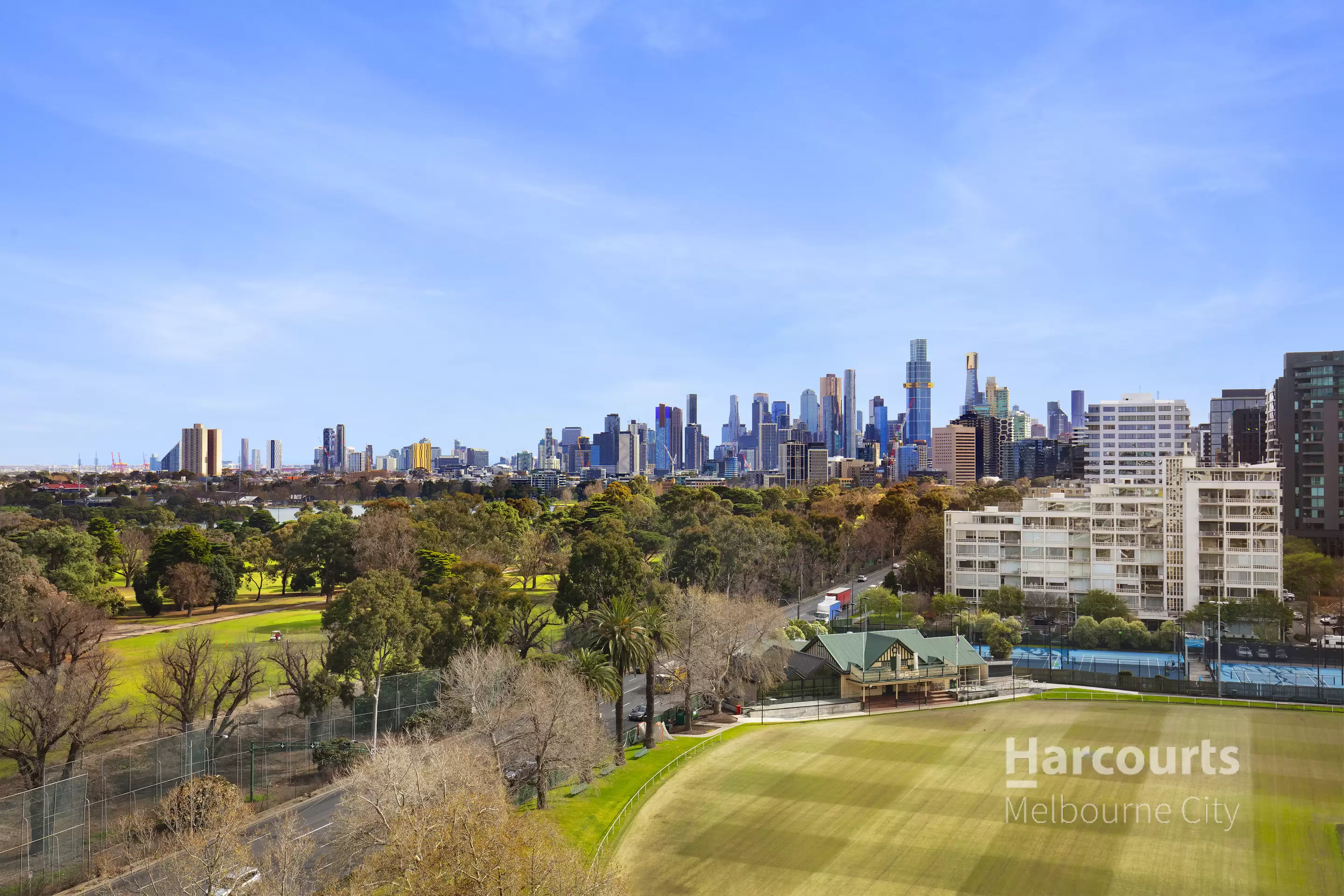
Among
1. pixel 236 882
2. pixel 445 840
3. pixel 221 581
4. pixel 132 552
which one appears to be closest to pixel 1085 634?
pixel 445 840

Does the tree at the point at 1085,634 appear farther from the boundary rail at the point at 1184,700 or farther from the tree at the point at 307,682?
the tree at the point at 307,682

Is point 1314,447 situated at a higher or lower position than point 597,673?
higher

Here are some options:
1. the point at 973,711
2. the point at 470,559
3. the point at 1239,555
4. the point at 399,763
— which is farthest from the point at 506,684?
the point at 1239,555

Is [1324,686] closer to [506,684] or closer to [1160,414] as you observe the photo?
[506,684]

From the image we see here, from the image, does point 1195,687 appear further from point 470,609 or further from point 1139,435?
point 1139,435

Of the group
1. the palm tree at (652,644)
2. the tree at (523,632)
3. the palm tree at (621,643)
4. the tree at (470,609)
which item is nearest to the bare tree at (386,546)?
the tree at (470,609)

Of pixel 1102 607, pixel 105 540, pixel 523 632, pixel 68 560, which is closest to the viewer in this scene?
pixel 523 632

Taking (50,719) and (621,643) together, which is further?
(621,643)

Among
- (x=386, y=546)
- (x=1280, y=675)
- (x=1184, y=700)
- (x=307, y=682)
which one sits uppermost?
(x=386, y=546)
